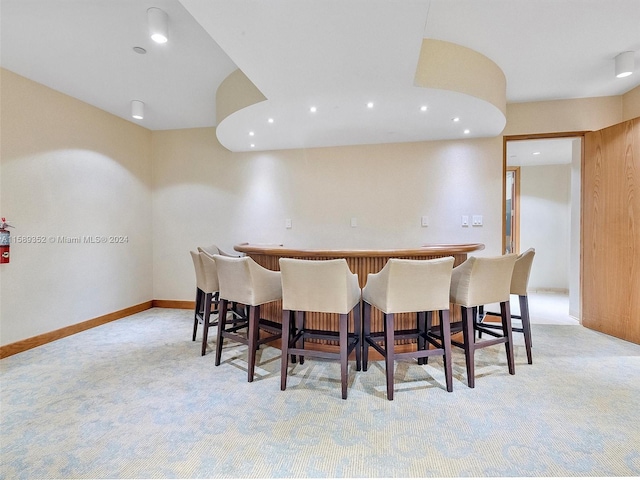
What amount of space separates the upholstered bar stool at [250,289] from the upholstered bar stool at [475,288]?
4.53 ft

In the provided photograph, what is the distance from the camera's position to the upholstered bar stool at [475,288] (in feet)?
7.06

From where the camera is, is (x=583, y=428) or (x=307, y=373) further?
(x=307, y=373)

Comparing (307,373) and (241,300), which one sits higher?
(241,300)

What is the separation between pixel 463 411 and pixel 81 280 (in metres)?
3.99

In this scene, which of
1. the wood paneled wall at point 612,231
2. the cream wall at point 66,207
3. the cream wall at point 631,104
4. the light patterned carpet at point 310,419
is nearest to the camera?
the light patterned carpet at point 310,419

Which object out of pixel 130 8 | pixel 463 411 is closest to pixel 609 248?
pixel 463 411

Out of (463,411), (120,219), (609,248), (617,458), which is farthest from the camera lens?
(120,219)

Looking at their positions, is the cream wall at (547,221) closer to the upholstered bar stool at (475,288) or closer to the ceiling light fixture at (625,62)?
the ceiling light fixture at (625,62)

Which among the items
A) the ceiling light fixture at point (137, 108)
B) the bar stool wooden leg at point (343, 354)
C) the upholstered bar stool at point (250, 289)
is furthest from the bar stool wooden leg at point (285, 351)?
the ceiling light fixture at point (137, 108)

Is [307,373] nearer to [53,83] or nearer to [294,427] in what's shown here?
[294,427]

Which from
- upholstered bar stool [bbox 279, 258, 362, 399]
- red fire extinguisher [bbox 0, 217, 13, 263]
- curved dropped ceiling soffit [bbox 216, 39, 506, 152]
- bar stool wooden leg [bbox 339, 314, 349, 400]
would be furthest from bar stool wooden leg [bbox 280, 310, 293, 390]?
red fire extinguisher [bbox 0, 217, 13, 263]

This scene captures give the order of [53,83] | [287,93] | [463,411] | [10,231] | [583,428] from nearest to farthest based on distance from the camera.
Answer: [583,428]
[463,411]
[287,93]
[10,231]
[53,83]

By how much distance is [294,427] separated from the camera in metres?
1.71

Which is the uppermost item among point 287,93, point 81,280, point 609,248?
point 287,93
